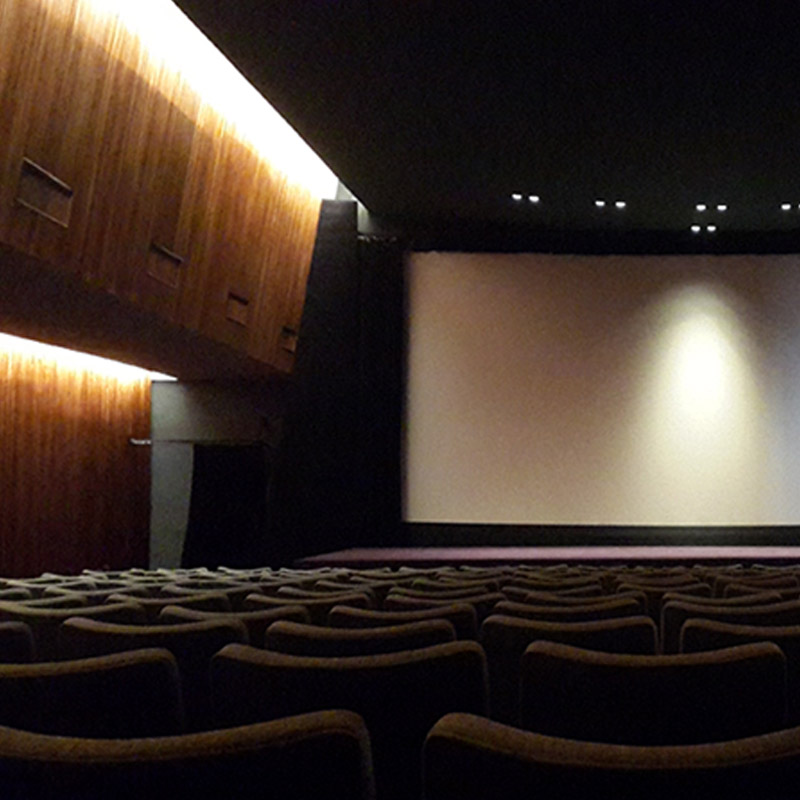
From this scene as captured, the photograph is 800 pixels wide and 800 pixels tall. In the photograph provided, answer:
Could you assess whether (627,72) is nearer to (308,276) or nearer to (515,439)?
(308,276)

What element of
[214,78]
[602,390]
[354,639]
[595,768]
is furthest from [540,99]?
[595,768]

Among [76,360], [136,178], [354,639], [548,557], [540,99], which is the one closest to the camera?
[354,639]

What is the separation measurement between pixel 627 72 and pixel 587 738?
22.4 feet

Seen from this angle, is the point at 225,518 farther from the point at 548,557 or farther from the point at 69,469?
the point at 548,557

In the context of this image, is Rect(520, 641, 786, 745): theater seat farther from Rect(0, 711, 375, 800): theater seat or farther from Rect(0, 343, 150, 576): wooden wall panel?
Rect(0, 343, 150, 576): wooden wall panel

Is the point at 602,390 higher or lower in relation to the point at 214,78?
lower

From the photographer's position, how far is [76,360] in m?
9.85

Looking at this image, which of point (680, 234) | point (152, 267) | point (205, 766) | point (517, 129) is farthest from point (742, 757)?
point (680, 234)

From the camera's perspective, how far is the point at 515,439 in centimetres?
1206

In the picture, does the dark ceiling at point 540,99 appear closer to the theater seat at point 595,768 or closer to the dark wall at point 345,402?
the dark wall at point 345,402

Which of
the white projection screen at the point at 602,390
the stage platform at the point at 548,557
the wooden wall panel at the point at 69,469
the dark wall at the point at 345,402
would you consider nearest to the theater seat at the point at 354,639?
the wooden wall panel at the point at 69,469

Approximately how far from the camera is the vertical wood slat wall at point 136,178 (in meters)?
5.75

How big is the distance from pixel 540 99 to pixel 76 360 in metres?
5.22

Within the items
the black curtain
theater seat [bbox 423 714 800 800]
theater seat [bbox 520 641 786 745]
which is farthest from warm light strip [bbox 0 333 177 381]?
theater seat [bbox 423 714 800 800]
